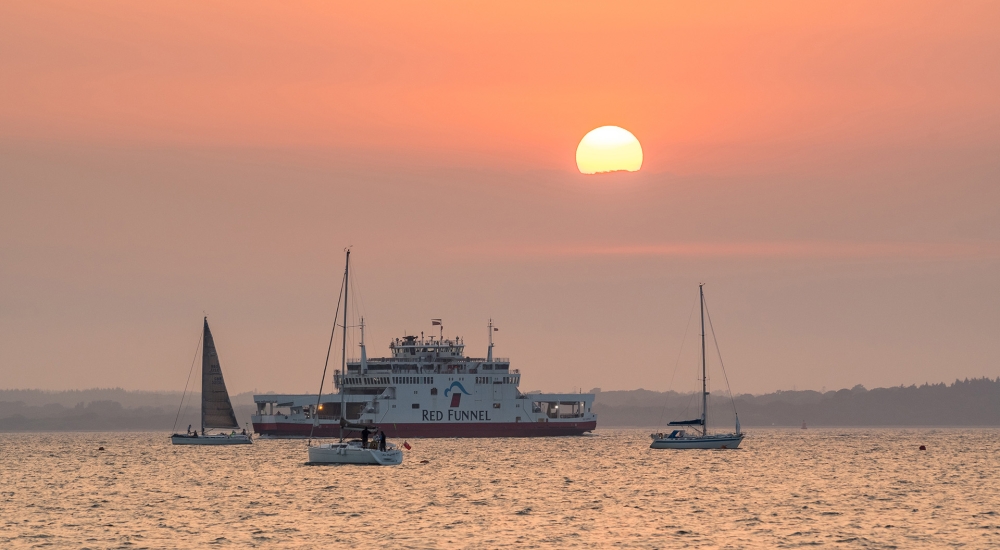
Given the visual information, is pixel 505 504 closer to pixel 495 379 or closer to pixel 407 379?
pixel 407 379

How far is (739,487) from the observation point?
251 feet

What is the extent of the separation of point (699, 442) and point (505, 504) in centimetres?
6010

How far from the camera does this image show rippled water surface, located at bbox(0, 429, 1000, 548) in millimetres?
50469

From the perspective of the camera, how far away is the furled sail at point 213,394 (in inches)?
5463

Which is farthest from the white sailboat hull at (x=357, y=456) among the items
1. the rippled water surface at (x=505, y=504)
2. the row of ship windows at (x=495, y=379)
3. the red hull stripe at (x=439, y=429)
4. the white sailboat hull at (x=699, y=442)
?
the row of ship windows at (x=495, y=379)

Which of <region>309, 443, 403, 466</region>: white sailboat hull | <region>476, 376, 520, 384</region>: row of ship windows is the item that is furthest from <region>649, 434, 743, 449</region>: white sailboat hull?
<region>309, 443, 403, 466</region>: white sailboat hull

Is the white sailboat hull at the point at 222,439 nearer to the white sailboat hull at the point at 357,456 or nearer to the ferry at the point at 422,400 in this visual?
the ferry at the point at 422,400

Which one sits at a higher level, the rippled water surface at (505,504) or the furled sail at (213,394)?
the furled sail at (213,394)

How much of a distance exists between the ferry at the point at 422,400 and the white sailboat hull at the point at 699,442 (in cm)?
2981

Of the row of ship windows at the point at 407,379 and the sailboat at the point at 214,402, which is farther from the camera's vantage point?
the row of ship windows at the point at 407,379

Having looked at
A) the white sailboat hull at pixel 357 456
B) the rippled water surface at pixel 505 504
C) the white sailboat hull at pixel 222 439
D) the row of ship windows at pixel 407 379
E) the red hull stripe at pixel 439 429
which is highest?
the row of ship windows at pixel 407 379

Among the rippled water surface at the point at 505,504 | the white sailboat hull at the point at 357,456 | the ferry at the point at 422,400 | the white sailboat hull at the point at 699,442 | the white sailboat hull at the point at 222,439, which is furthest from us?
the ferry at the point at 422,400

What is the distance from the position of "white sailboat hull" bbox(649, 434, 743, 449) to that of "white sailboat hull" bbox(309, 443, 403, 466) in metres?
38.7

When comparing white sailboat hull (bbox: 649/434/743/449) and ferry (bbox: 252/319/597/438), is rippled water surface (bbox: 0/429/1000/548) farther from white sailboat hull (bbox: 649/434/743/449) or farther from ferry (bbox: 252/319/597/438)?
ferry (bbox: 252/319/597/438)
